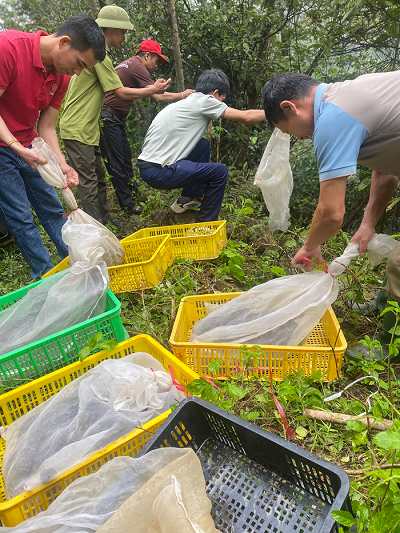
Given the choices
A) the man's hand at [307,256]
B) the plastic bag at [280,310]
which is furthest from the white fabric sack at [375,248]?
the man's hand at [307,256]

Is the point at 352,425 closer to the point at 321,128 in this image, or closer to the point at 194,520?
the point at 194,520

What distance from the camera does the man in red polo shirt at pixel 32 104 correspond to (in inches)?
86.7

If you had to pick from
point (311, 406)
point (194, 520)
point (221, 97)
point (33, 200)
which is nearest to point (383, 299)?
point (311, 406)

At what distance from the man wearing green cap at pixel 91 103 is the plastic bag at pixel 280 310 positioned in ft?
6.96

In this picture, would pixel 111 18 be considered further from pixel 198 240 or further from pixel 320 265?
pixel 320 265

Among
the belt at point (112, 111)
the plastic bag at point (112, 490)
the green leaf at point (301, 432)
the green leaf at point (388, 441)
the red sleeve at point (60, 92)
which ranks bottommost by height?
the green leaf at point (301, 432)

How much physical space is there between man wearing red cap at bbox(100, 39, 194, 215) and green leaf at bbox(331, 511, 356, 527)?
3.56 m

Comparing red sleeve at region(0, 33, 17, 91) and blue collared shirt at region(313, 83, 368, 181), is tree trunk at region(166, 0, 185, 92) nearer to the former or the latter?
red sleeve at region(0, 33, 17, 91)

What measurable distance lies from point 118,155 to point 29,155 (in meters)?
1.72

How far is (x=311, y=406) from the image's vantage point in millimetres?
1591

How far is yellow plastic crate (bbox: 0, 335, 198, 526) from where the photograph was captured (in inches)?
45.6

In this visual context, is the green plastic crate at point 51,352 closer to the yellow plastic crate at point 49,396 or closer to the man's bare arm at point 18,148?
the yellow plastic crate at point 49,396

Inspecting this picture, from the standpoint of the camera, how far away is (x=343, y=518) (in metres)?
0.76

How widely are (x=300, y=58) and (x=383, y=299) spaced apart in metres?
3.61
